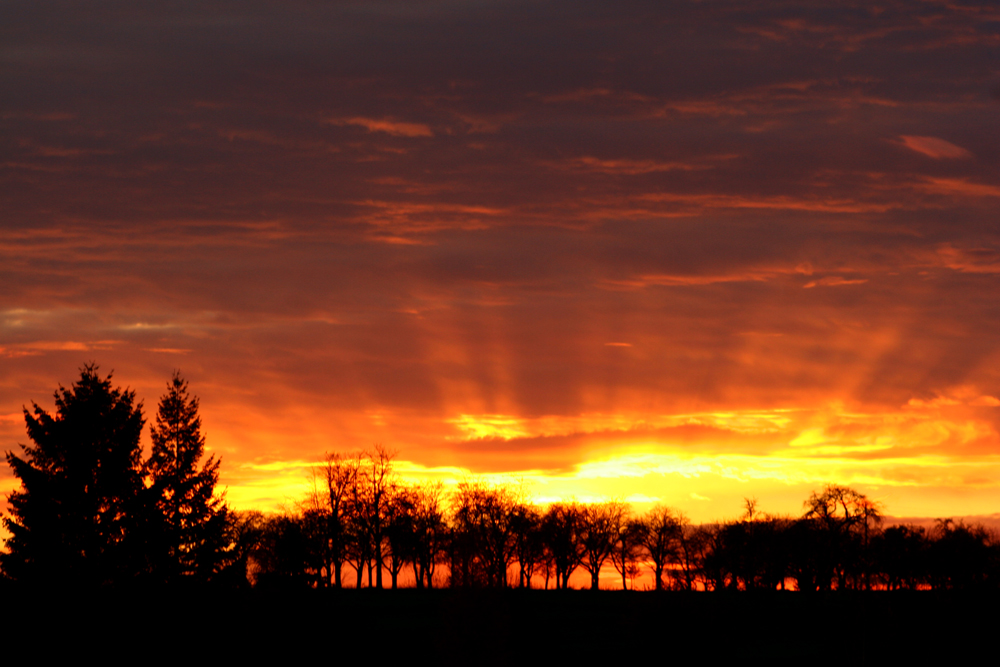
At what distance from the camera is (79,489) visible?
58625mm

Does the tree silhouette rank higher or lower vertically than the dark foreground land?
higher

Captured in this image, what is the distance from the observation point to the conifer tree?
212ft

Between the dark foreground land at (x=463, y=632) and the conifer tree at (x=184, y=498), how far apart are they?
8.87 m

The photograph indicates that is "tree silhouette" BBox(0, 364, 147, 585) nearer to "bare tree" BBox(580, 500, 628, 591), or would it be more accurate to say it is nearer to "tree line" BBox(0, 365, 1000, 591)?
"tree line" BBox(0, 365, 1000, 591)

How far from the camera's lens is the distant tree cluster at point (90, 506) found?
56.7 metres

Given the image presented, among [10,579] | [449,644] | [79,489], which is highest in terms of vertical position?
[79,489]

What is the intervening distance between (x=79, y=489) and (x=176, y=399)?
2617cm

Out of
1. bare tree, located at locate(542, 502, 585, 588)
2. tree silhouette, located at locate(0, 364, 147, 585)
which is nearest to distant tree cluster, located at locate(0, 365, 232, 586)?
tree silhouette, located at locate(0, 364, 147, 585)

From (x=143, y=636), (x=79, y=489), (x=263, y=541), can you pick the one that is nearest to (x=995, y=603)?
(x=143, y=636)

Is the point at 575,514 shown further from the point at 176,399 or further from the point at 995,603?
the point at 995,603

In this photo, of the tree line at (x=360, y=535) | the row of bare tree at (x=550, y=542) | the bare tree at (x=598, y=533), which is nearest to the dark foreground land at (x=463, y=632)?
the tree line at (x=360, y=535)

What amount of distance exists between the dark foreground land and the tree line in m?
2.25

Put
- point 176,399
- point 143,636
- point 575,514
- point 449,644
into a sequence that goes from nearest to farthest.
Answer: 1. point 143,636
2. point 449,644
3. point 176,399
4. point 575,514

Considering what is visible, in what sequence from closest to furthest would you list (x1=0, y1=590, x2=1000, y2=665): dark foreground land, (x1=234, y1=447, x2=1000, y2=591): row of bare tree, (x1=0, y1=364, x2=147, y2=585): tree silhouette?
(x1=0, y1=590, x2=1000, y2=665): dark foreground land
(x1=0, y1=364, x2=147, y2=585): tree silhouette
(x1=234, y1=447, x2=1000, y2=591): row of bare tree
